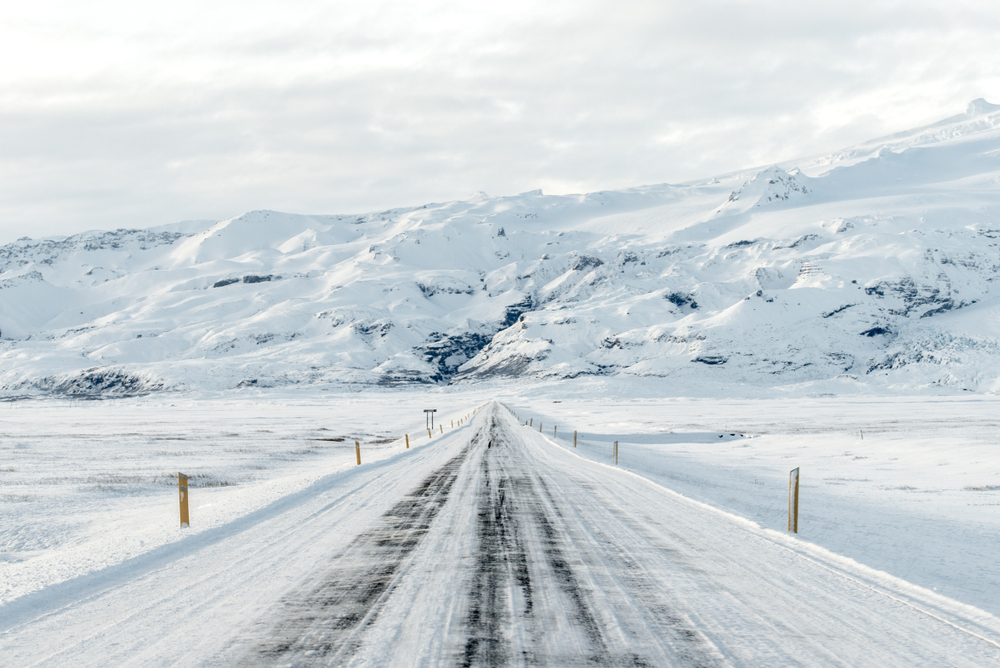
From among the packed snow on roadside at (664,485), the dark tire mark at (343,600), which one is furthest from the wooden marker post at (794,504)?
the dark tire mark at (343,600)

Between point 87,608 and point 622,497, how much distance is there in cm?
1065

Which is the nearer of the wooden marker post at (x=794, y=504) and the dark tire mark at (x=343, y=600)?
the dark tire mark at (x=343, y=600)

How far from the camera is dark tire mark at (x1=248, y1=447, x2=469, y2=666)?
571cm

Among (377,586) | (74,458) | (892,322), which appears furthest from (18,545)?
(892,322)

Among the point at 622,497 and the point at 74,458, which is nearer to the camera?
the point at 622,497

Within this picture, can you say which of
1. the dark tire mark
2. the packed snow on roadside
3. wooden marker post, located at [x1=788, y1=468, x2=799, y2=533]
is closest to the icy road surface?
the dark tire mark

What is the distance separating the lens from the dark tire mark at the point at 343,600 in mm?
5715

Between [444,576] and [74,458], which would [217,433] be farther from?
[444,576]

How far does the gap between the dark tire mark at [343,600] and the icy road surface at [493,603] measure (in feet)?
0.10

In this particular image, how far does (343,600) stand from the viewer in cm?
721

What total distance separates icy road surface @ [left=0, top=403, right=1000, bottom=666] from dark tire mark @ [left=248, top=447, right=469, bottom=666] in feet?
0.10

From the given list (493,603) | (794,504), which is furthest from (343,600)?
(794,504)

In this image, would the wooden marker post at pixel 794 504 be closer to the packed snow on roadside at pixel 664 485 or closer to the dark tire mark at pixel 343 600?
the packed snow on roadside at pixel 664 485

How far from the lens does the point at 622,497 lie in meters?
15.1
